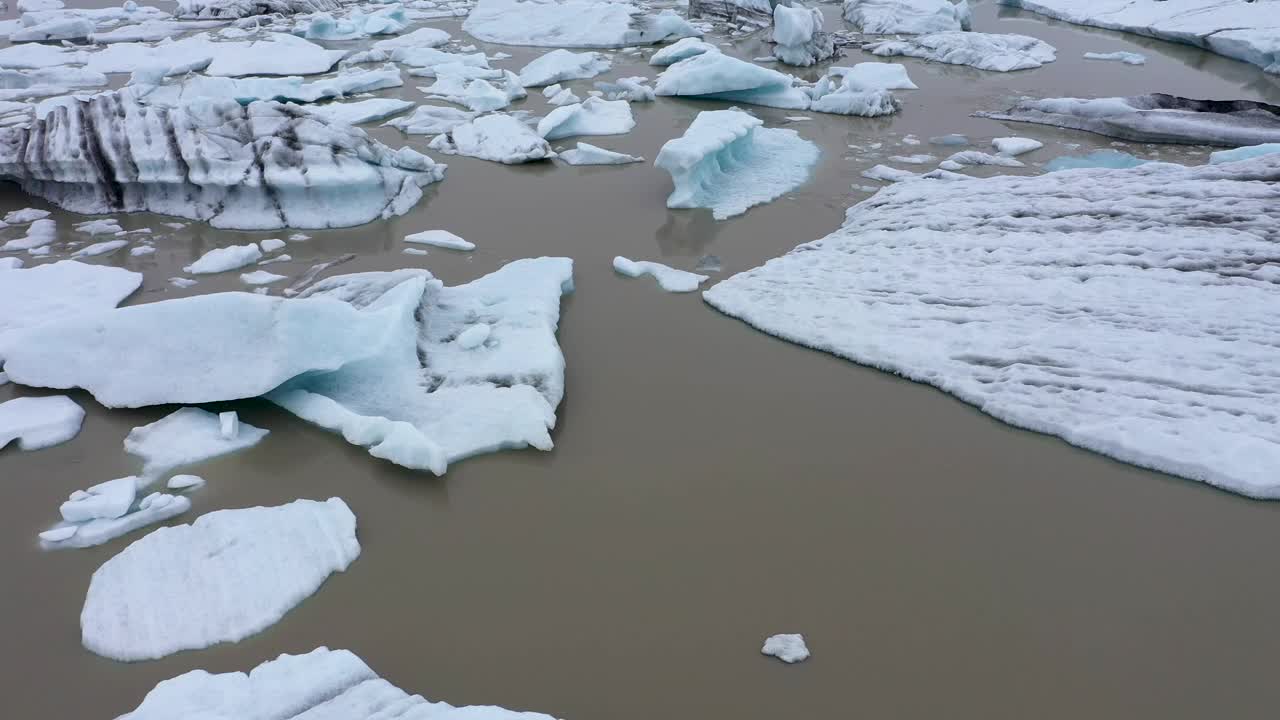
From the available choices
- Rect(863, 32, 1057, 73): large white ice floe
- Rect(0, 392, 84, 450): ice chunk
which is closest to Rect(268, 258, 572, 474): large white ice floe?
Rect(0, 392, 84, 450): ice chunk

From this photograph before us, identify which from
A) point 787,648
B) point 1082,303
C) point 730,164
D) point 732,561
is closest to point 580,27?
point 730,164

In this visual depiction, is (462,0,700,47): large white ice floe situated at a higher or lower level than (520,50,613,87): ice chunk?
higher

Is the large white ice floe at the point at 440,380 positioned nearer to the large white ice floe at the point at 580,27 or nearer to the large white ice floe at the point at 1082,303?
the large white ice floe at the point at 1082,303

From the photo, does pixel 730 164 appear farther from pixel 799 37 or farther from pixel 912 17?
pixel 912 17

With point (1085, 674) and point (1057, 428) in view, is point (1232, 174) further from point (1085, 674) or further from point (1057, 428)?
point (1085, 674)

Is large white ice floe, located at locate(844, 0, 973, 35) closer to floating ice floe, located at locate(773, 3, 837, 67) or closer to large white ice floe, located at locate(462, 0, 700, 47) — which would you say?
floating ice floe, located at locate(773, 3, 837, 67)

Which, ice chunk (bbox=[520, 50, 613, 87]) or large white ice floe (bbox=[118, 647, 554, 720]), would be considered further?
ice chunk (bbox=[520, 50, 613, 87])

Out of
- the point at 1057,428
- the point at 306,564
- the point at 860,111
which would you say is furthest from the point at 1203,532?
the point at 860,111
